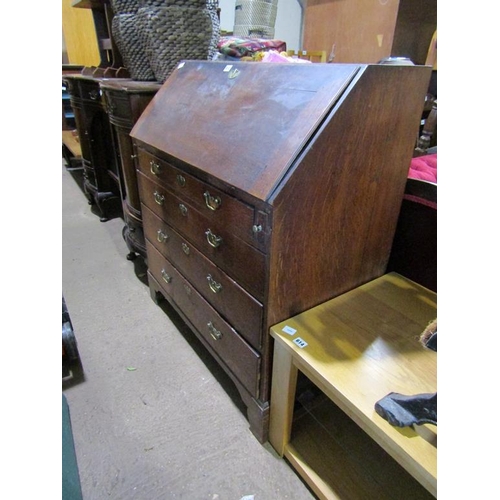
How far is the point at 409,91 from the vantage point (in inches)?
33.5

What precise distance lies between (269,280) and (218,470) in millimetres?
635

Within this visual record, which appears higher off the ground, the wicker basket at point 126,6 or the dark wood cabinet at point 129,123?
the wicker basket at point 126,6

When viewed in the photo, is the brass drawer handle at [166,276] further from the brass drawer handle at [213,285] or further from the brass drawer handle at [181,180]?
the brass drawer handle at [181,180]

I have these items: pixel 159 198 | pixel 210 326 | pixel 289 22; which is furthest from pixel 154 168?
pixel 289 22

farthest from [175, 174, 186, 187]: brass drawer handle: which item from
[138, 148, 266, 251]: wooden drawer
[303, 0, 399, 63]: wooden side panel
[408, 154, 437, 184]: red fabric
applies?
[303, 0, 399, 63]: wooden side panel

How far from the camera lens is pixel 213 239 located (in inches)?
39.8

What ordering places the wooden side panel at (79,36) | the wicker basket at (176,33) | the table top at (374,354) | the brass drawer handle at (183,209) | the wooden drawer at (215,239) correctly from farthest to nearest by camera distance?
1. the wooden side panel at (79,36)
2. the wicker basket at (176,33)
3. the brass drawer handle at (183,209)
4. the wooden drawer at (215,239)
5. the table top at (374,354)

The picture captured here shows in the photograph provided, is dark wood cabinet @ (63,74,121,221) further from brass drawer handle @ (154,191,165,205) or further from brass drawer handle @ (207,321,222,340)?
brass drawer handle @ (207,321,222,340)

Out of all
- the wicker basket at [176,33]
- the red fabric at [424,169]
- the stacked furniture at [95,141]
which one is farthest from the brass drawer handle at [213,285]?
the stacked furniture at [95,141]

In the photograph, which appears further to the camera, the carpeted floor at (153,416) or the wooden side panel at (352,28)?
the wooden side panel at (352,28)

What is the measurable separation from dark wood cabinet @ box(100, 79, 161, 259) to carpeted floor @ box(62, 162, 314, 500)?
356mm

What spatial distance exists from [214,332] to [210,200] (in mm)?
477

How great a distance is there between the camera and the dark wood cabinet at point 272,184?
30.0 inches

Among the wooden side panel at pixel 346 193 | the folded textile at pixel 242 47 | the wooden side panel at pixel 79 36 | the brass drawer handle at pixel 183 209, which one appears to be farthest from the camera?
the wooden side panel at pixel 79 36
